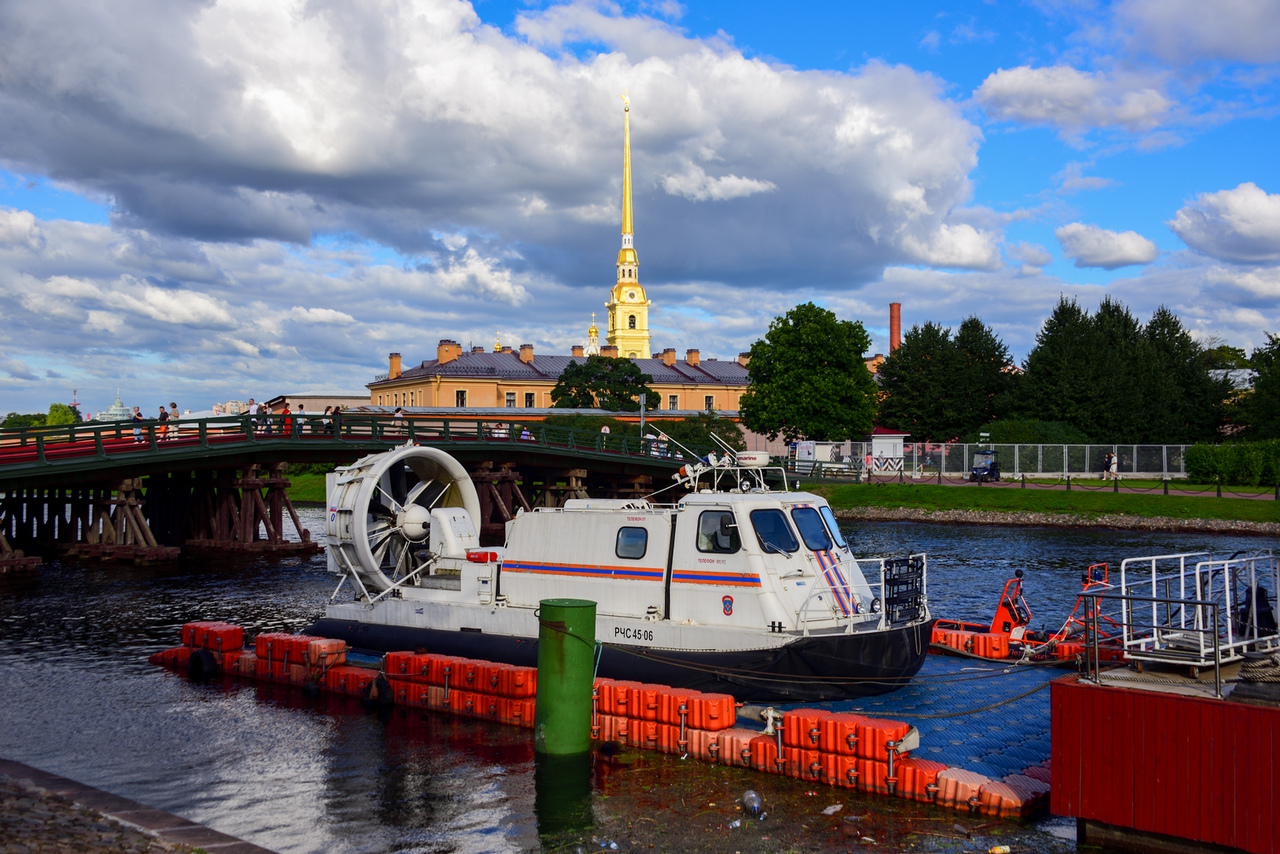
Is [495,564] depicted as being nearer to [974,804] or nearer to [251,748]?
[251,748]

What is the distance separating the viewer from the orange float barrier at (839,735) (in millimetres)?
12688

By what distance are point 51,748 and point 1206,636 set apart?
16573 mm

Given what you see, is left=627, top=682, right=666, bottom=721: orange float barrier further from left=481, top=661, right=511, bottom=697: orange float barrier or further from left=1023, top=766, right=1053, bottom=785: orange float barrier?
left=1023, top=766, right=1053, bottom=785: orange float barrier

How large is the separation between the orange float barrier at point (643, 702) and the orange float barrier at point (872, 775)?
3.32 metres

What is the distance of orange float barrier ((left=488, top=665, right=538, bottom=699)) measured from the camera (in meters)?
16.2

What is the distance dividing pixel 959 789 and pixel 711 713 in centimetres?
361

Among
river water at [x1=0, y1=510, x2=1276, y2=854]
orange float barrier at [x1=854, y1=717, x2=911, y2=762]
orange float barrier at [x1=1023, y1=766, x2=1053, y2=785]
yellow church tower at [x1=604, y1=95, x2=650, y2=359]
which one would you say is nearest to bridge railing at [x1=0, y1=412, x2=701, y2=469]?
river water at [x1=0, y1=510, x2=1276, y2=854]

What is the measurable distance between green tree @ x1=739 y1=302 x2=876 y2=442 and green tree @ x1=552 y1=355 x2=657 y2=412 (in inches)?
1180

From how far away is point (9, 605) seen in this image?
27906 mm

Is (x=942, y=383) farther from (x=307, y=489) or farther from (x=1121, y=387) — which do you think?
(x=307, y=489)

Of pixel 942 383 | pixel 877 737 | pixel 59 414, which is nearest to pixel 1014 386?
pixel 942 383

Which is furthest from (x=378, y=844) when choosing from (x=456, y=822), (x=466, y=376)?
(x=466, y=376)

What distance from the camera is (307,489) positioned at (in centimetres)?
7994

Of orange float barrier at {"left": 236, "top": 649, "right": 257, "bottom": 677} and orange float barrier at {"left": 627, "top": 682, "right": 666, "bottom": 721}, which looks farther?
orange float barrier at {"left": 236, "top": 649, "right": 257, "bottom": 677}
